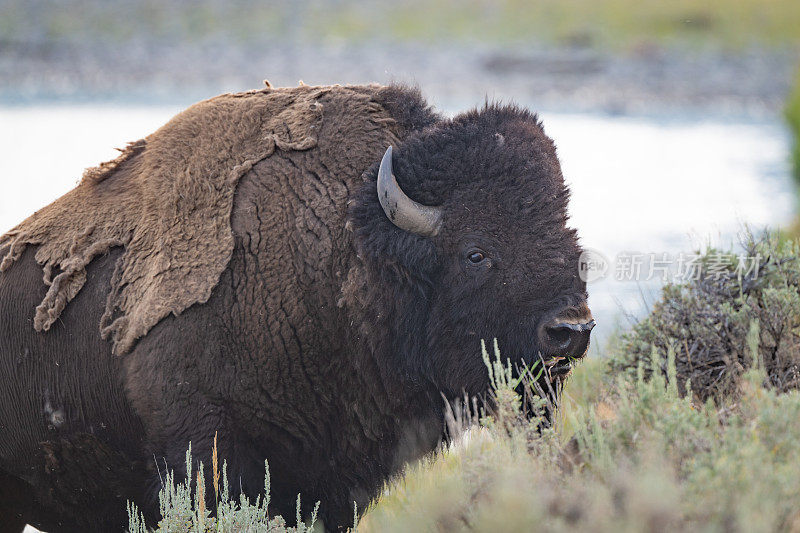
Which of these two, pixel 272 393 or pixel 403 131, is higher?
pixel 403 131

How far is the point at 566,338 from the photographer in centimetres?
387

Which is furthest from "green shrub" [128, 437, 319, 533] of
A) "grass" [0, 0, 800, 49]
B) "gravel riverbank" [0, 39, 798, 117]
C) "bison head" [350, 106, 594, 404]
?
"grass" [0, 0, 800, 49]

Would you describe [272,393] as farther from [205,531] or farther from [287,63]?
[287,63]

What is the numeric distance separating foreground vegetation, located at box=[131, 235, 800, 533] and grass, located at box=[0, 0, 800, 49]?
82.5 ft

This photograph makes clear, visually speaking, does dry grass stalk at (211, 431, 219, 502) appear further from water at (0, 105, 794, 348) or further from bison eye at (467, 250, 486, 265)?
water at (0, 105, 794, 348)

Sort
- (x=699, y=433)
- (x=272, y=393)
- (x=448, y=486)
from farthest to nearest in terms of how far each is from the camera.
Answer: (x=272, y=393)
(x=448, y=486)
(x=699, y=433)

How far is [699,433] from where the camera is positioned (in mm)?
3285

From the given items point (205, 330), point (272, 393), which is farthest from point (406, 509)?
point (205, 330)

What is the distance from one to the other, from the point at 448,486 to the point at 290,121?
193 cm

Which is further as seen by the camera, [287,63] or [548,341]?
[287,63]

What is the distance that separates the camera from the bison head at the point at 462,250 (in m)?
4.03

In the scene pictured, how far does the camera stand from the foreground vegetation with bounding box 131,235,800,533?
299 cm

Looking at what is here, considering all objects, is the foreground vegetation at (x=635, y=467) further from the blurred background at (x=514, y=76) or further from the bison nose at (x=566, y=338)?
the blurred background at (x=514, y=76)

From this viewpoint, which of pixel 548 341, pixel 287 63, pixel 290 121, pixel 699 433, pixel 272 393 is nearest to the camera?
pixel 699 433
